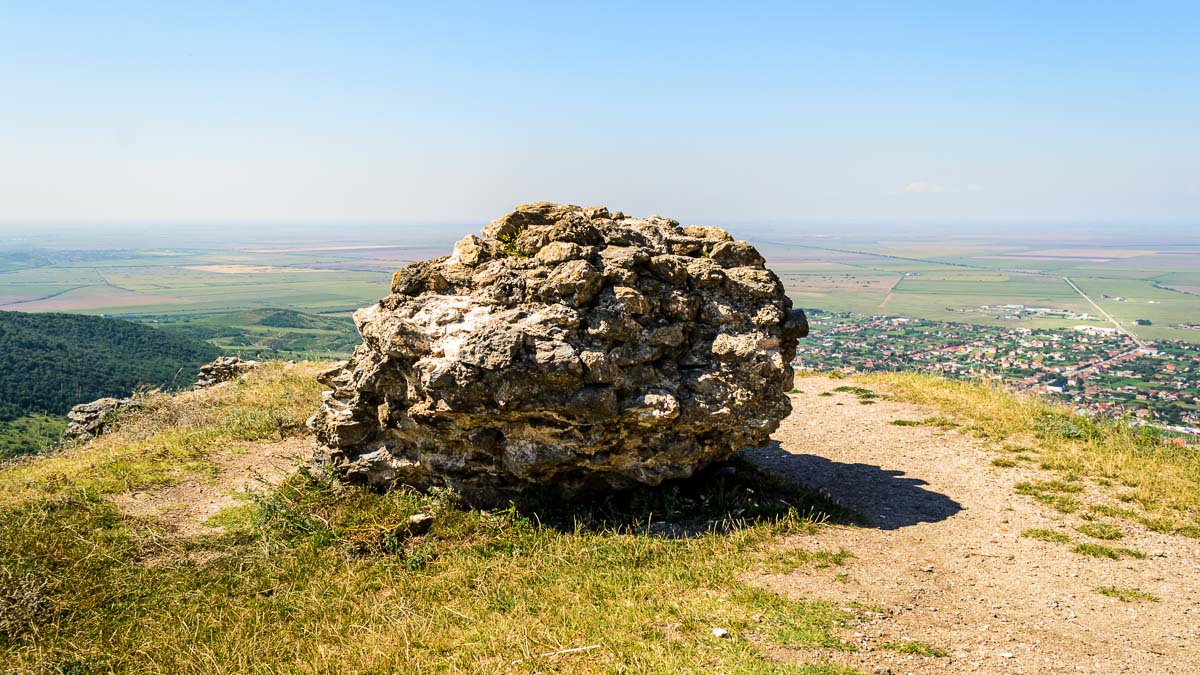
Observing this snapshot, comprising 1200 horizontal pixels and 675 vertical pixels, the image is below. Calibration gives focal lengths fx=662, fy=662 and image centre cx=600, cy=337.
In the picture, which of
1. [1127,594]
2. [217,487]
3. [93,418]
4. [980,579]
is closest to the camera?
[1127,594]

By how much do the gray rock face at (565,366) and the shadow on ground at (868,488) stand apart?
1987mm

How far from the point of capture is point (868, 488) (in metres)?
10.1

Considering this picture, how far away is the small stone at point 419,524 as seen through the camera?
27.2 feet

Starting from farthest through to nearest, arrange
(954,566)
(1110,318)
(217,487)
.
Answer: (1110,318), (217,487), (954,566)

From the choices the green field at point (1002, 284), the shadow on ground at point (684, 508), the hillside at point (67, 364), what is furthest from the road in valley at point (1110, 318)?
the hillside at point (67, 364)

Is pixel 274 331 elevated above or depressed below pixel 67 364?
below

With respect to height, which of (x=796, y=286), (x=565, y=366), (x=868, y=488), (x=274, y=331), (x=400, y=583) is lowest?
(x=274, y=331)

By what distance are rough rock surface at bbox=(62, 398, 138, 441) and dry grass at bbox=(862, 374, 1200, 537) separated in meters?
18.8

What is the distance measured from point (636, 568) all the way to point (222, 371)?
17.3 m

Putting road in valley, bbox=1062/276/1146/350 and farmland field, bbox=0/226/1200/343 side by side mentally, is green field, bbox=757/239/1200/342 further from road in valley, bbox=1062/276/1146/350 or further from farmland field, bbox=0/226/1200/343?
road in valley, bbox=1062/276/1146/350

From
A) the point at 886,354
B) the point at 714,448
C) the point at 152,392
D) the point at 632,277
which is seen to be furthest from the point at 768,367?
the point at 886,354

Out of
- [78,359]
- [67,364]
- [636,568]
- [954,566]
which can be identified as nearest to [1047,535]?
[954,566]

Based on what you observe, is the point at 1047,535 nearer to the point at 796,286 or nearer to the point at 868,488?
the point at 868,488

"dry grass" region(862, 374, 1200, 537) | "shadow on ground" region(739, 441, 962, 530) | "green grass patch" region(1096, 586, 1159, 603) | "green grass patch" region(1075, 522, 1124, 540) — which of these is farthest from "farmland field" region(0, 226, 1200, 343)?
"green grass patch" region(1096, 586, 1159, 603)
